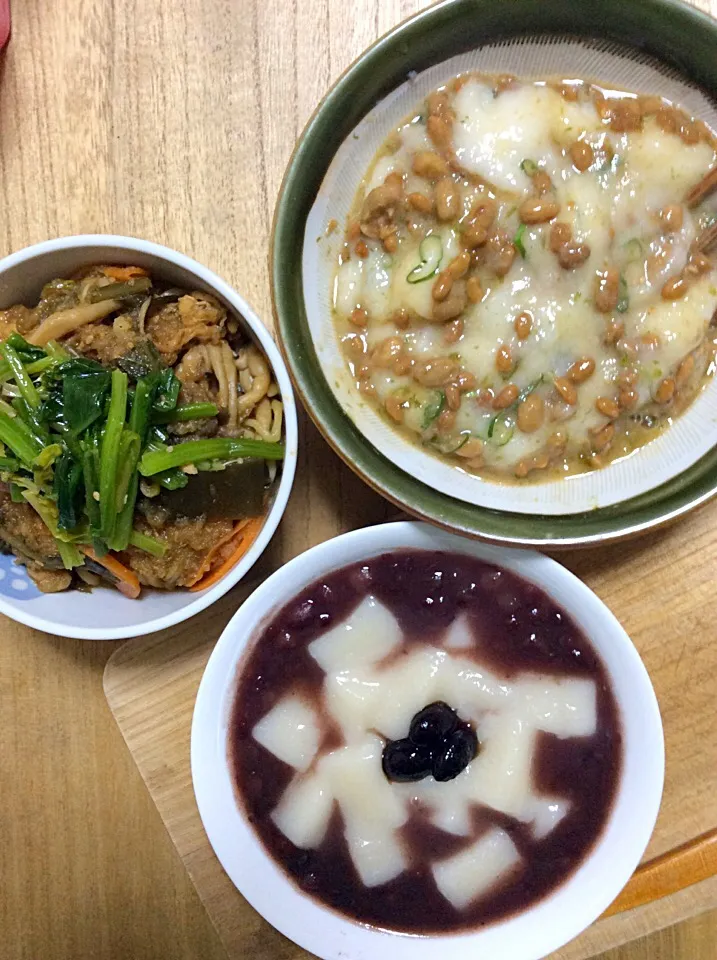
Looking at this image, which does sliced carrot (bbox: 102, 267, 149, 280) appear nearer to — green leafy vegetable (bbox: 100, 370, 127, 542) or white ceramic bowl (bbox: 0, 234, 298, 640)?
white ceramic bowl (bbox: 0, 234, 298, 640)

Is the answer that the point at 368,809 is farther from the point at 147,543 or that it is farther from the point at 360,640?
the point at 147,543

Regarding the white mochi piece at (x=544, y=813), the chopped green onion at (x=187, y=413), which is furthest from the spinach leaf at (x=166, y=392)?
the white mochi piece at (x=544, y=813)

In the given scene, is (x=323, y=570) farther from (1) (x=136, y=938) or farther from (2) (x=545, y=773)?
(1) (x=136, y=938)

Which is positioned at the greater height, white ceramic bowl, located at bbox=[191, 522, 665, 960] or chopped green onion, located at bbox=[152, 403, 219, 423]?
chopped green onion, located at bbox=[152, 403, 219, 423]

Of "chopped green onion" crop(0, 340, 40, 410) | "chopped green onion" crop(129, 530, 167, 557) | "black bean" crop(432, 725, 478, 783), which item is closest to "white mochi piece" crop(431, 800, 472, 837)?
"black bean" crop(432, 725, 478, 783)

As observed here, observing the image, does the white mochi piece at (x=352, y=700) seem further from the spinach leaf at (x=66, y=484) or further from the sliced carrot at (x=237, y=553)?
the spinach leaf at (x=66, y=484)
